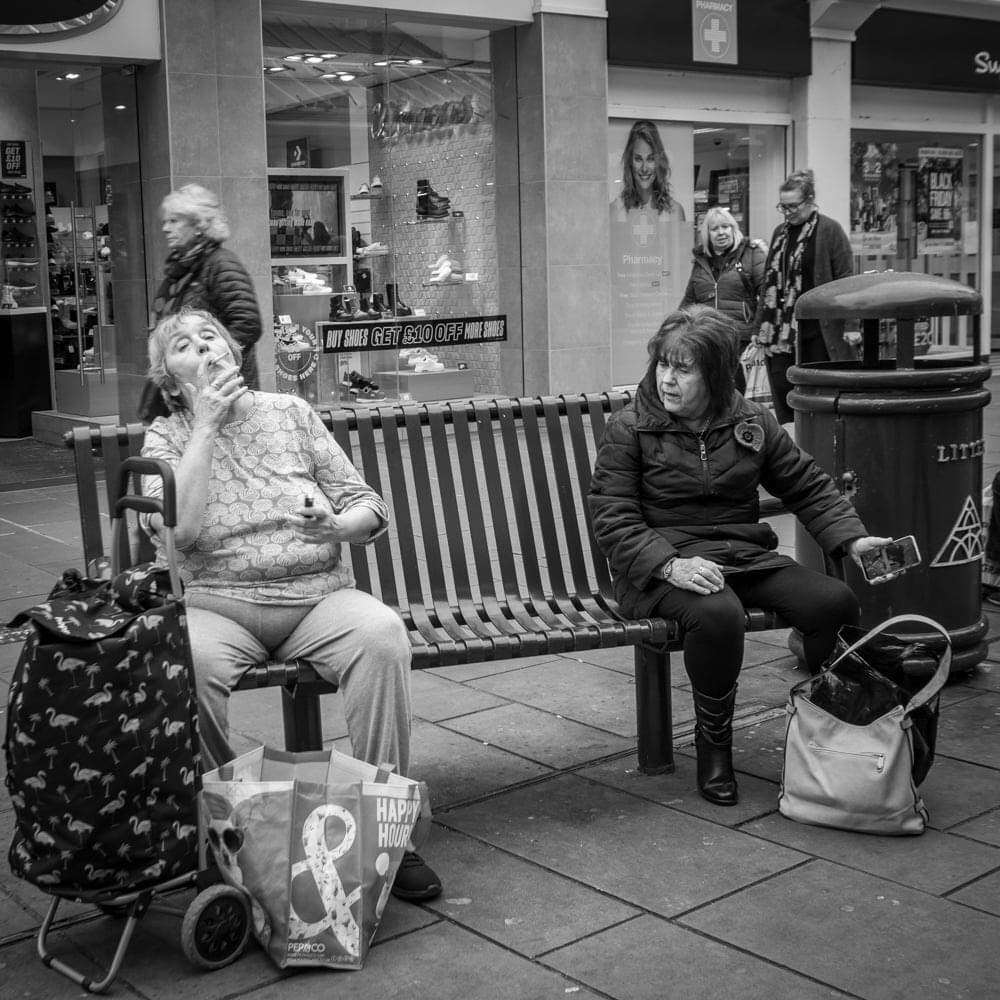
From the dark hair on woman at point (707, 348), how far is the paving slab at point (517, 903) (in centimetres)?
139

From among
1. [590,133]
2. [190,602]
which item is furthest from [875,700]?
[590,133]

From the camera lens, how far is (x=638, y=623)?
3955 millimetres

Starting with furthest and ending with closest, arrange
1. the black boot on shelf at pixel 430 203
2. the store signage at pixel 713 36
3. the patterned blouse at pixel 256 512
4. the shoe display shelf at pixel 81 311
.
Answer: the store signage at pixel 713 36, the shoe display shelf at pixel 81 311, the black boot on shelf at pixel 430 203, the patterned blouse at pixel 256 512

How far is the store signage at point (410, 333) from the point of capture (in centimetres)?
1164

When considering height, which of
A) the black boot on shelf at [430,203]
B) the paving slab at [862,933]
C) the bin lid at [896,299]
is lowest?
the paving slab at [862,933]

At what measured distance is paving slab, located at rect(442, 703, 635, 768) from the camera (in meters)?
4.39

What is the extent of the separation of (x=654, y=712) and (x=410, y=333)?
324 inches

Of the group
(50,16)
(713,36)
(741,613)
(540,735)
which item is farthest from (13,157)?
(741,613)

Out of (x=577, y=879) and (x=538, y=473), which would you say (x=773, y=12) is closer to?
(x=538, y=473)

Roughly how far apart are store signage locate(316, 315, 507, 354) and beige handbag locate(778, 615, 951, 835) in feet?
27.0

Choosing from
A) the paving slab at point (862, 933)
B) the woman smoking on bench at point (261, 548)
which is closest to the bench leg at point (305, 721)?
the woman smoking on bench at point (261, 548)

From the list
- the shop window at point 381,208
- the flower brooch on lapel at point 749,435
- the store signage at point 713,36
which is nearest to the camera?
the flower brooch on lapel at point 749,435

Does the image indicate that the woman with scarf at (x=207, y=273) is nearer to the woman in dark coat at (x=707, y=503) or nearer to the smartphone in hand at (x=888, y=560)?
the woman in dark coat at (x=707, y=503)

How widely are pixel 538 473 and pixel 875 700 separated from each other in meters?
1.25
